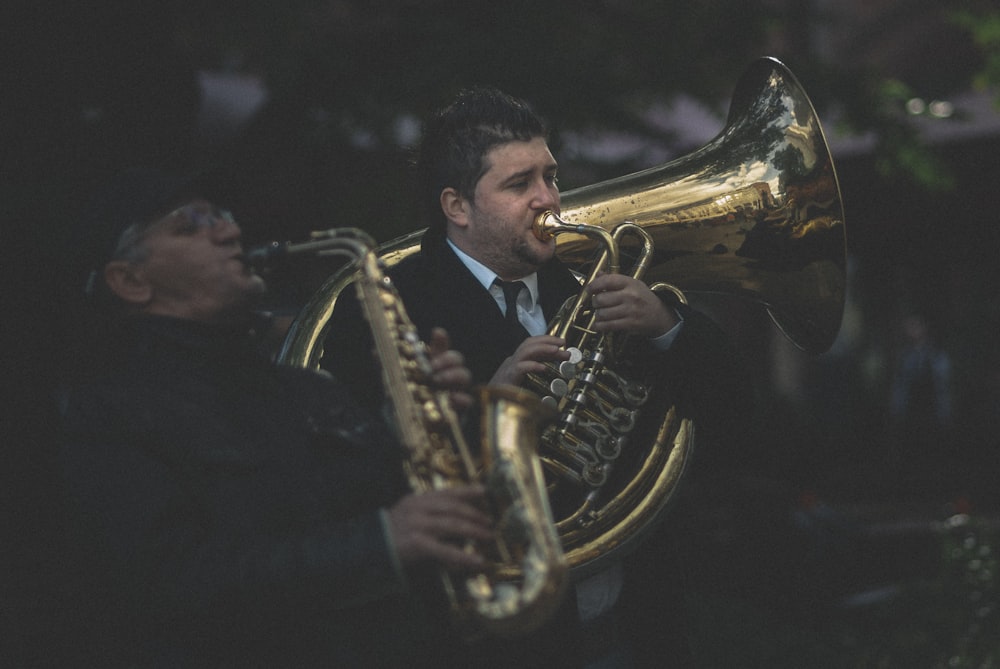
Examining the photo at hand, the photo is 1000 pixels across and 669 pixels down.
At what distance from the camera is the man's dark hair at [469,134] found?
8.21 ft

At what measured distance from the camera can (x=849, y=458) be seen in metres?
9.02

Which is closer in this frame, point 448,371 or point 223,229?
point 448,371

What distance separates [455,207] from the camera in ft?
8.33

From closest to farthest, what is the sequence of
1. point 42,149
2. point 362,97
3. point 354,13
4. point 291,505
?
point 291,505 → point 42,149 → point 362,97 → point 354,13

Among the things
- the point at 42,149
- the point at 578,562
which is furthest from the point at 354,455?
the point at 42,149

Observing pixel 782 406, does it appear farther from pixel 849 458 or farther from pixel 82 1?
pixel 82 1

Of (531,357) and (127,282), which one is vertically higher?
(127,282)

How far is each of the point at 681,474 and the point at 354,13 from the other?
11.2 ft

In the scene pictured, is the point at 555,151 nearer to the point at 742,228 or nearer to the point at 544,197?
the point at 742,228

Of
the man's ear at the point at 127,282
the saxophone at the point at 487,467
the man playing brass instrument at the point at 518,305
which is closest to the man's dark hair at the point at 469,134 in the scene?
the man playing brass instrument at the point at 518,305

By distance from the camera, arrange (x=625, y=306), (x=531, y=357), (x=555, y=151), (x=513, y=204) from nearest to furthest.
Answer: (x=531, y=357) → (x=625, y=306) → (x=513, y=204) → (x=555, y=151)

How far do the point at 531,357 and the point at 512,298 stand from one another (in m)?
0.36

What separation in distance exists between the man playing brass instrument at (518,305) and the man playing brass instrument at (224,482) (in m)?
0.44

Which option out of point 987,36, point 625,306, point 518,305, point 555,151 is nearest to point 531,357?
point 625,306
